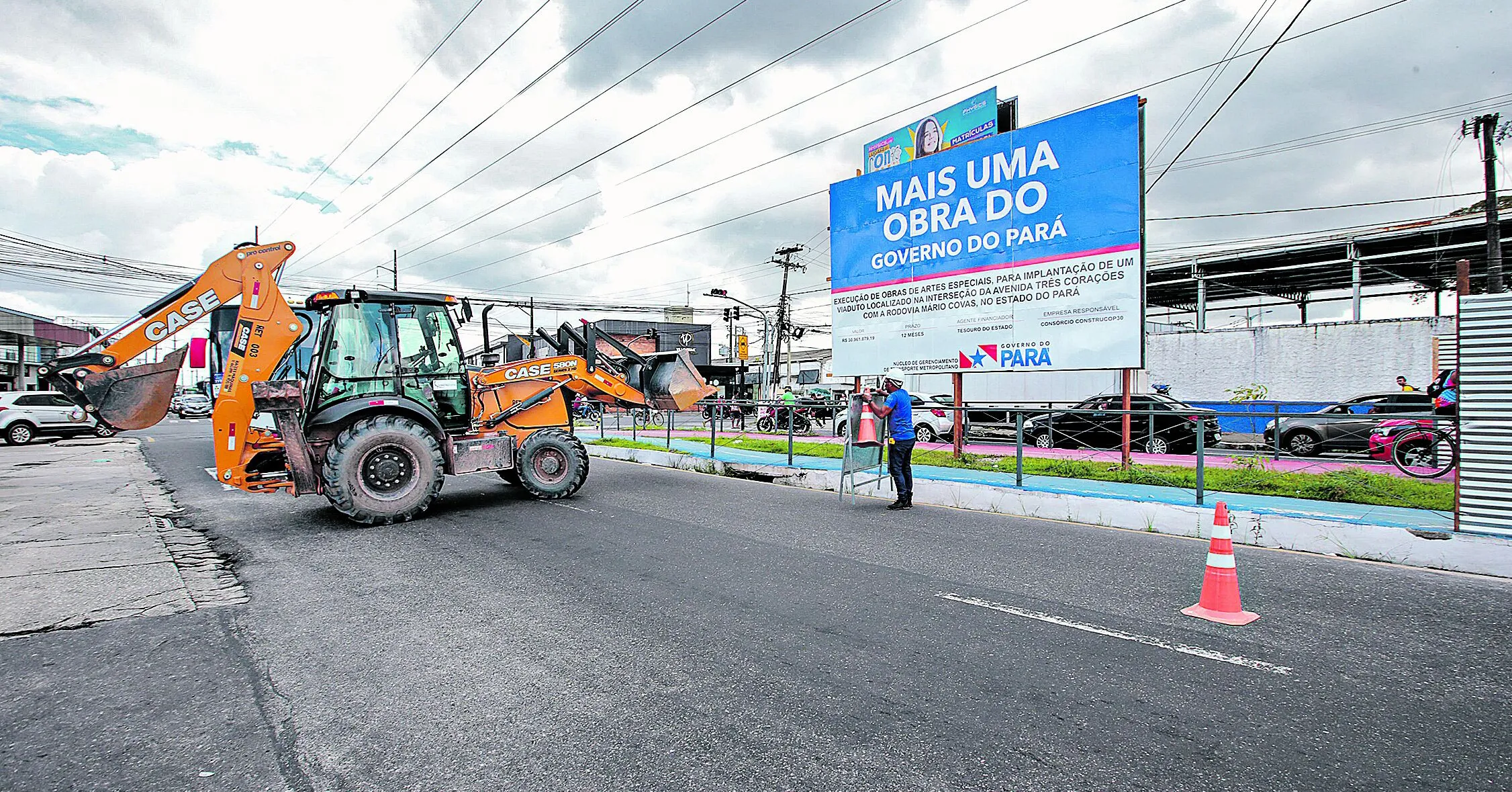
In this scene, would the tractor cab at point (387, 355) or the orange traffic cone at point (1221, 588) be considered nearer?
the orange traffic cone at point (1221, 588)

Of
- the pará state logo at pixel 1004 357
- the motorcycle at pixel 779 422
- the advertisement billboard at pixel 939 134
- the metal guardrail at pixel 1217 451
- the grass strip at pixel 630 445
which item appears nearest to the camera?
the metal guardrail at pixel 1217 451

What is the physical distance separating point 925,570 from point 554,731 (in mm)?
3770

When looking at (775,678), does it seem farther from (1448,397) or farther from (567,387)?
(1448,397)

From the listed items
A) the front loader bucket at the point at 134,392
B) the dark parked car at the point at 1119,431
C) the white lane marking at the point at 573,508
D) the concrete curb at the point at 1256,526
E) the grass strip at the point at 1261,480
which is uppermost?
the front loader bucket at the point at 134,392

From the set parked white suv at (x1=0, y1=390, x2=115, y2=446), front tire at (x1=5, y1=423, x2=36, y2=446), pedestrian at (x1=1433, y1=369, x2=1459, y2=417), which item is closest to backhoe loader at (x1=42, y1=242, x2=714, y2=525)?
pedestrian at (x1=1433, y1=369, x2=1459, y2=417)

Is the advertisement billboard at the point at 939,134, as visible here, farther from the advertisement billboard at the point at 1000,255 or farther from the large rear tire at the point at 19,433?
the large rear tire at the point at 19,433

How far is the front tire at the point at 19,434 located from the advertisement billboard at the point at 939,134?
26871mm

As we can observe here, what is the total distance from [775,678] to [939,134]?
13.3 metres

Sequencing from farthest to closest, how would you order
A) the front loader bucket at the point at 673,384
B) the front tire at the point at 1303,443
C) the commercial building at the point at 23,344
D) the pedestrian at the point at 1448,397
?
1. the commercial building at the point at 23,344
2. the front tire at the point at 1303,443
3. the front loader bucket at the point at 673,384
4. the pedestrian at the point at 1448,397

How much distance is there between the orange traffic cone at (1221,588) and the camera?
16.3 ft

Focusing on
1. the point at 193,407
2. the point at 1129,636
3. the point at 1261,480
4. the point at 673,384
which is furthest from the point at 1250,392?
the point at 193,407

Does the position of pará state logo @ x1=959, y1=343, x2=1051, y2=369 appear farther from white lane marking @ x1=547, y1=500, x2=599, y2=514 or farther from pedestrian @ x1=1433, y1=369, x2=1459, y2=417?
white lane marking @ x1=547, y1=500, x2=599, y2=514

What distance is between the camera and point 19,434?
74.9 ft

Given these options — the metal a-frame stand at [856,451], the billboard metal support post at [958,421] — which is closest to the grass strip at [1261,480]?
the billboard metal support post at [958,421]
